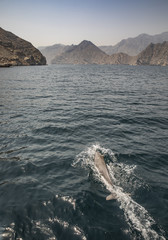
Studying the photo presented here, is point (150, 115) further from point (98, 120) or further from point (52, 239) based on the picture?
point (52, 239)

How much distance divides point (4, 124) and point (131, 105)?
55.1 feet

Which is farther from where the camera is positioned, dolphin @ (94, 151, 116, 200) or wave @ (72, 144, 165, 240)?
dolphin @ (94, 151, 116, 200)

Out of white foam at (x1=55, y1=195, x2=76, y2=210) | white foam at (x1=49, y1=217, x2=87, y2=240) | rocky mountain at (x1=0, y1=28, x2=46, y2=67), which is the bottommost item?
white foam at (x1=49, y1=217, x2=87, y2=240)

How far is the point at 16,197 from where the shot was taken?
741 cm

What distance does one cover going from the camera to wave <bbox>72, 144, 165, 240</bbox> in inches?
236

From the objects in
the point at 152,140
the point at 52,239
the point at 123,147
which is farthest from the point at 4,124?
the point at 152,140

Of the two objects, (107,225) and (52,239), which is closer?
(52,239)

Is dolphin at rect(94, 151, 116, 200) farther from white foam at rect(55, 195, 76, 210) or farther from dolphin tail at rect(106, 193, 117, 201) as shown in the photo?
white foam at rect(55, 195, 76, 210)

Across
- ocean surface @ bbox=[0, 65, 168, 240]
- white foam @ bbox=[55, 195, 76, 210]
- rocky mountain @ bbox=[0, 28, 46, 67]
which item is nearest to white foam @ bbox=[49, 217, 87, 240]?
ocean surface @ bbox=[0, 65, 168, 240]

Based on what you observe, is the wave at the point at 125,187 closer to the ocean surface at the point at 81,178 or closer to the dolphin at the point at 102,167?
the ocean surface at the point at 81,178

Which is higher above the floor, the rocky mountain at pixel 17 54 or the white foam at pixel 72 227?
the rocky mountain at pixel 17 54

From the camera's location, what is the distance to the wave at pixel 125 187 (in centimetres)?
600

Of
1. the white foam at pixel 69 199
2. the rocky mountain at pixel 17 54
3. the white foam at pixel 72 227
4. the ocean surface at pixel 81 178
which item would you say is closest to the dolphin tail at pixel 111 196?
the ocean surface at pixel 81 178

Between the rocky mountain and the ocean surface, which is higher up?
the rocky mountain
